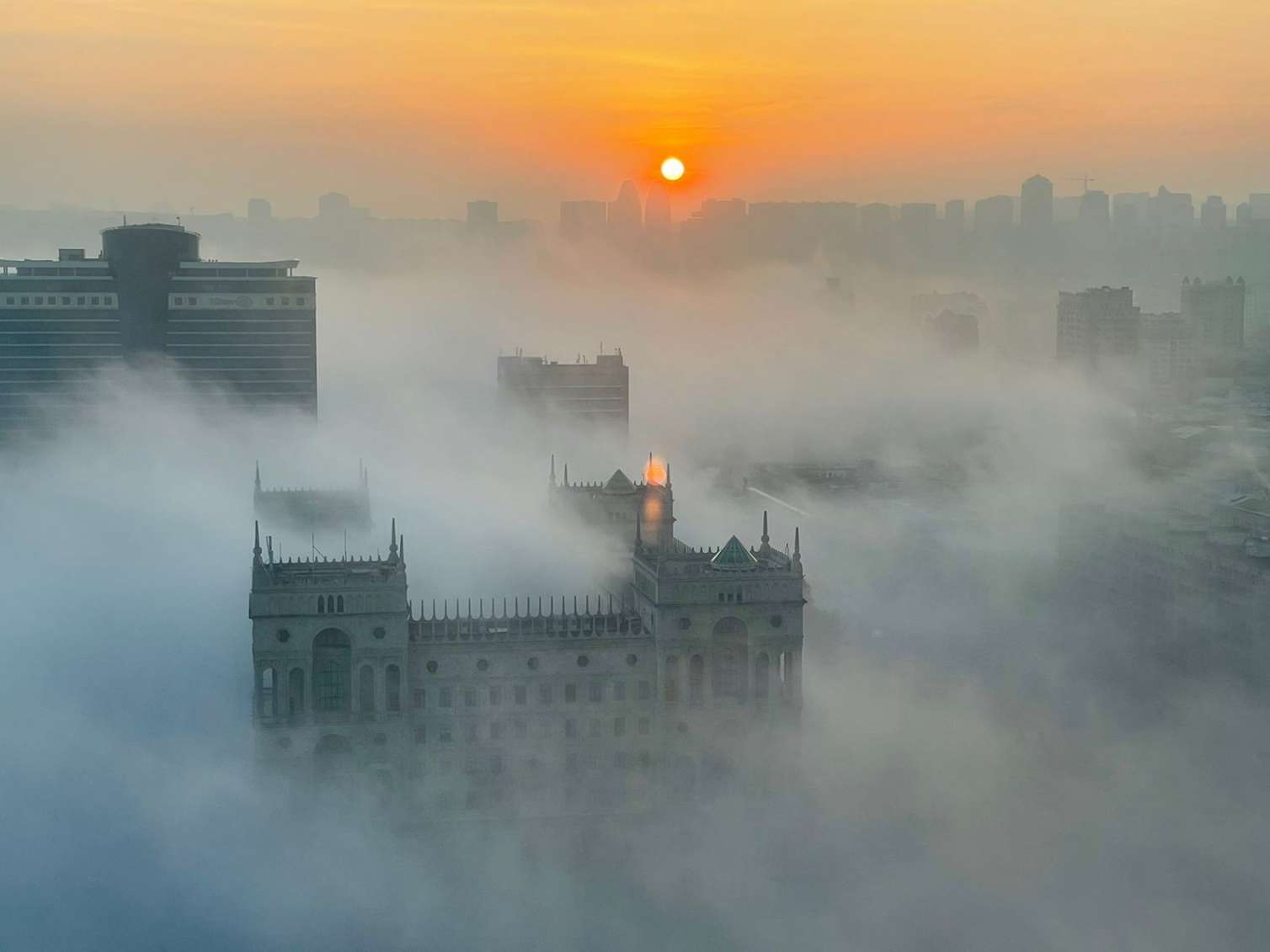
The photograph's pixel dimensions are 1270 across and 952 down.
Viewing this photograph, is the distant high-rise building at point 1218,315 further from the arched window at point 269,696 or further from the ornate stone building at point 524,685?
the arched window at point 269,696

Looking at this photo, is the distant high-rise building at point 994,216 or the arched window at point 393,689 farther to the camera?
the distant high-rise building at point 994,216

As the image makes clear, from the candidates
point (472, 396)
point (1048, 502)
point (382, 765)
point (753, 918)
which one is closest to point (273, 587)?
point (382, 765)

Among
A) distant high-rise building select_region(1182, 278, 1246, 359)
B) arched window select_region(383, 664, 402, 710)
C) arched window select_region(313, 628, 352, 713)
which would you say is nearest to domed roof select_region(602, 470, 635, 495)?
arched window select_region(383, 664, 402, 710)

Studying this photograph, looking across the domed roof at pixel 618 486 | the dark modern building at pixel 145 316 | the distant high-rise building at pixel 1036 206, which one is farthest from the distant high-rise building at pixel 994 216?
the domed roof at pixel 618 486

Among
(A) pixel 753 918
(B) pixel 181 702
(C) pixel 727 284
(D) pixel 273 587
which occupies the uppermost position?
(C) pixel 727 284

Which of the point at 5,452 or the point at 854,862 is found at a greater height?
the point at 5,452

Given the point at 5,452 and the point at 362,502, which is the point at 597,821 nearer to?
the point at 362,502

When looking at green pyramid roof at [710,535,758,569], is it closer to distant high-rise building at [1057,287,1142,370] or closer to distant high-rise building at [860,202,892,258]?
distant high-rise building at [1057,287,1142,370]
